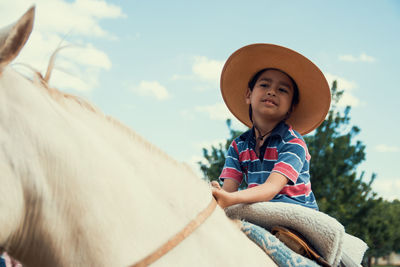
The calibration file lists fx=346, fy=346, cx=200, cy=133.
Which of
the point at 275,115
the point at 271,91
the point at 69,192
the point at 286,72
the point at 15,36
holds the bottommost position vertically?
the point at 69,192

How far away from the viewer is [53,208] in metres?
0.96

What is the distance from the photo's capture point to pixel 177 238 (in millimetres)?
1085

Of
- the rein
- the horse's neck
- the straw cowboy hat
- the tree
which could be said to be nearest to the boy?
the straw cowboy hat

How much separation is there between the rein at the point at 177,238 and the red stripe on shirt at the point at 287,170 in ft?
2.09

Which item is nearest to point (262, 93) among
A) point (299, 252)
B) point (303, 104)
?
point (303, 104)

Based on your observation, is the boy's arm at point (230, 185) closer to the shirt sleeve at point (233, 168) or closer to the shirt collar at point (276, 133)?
the shirt sleeve at point (233, 168)

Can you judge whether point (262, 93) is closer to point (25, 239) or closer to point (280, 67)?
point (280, 67)

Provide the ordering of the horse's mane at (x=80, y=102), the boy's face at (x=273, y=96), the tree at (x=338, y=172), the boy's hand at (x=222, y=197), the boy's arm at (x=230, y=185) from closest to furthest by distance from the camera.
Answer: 1. the horse's mane at (x=80, y=102)
2. the boy's hand at (x=222, y=197)
3. the boy's face at (x=273, y=96)
4. the boy's arm at (x=230, y=185)
5. the tree at (x=338, y=172)

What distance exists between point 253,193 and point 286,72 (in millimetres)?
1053

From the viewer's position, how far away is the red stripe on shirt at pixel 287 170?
5.82 ft

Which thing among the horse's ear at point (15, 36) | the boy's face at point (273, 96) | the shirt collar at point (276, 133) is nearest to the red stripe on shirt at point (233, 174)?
the shirt collar at point (276, 133)

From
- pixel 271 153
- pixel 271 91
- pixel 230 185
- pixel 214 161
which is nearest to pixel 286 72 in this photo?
pixel 271 91

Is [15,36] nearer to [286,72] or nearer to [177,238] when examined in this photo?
[177,238]

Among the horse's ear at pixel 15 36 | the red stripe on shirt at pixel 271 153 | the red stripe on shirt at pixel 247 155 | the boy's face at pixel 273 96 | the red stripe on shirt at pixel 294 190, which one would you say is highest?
the boy's face at pixel 273 96
